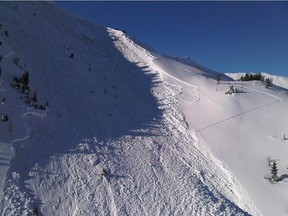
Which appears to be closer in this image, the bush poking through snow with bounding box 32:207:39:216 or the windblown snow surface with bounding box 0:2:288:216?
the bush poking through snow with bounding box 32:207:39:216

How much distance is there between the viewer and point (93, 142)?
379 inches

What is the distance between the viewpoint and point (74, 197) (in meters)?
7.78

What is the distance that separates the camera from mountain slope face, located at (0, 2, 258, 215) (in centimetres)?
788

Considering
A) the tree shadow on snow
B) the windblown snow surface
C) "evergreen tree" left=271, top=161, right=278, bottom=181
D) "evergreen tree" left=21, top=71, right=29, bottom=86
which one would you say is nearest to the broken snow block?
the windblown snow surface

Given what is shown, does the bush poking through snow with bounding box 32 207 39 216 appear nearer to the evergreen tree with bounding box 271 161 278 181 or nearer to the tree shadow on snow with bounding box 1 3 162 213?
the tree shadow on snow with bounding box 1 3 162 213

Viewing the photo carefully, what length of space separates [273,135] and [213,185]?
3474mm

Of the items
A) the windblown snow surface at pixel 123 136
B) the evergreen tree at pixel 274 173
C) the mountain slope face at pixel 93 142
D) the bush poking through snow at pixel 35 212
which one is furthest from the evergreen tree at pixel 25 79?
the evergreen tree at pixel 274 173

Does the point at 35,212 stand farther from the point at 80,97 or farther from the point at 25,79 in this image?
the point at 80,97

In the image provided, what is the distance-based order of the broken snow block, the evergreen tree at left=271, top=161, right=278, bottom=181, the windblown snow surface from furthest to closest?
the evergreen tree at left=271, top=161, right=278, bottom=181 → the broken snow block → the windblown snow surface

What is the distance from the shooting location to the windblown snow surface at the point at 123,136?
26.3 ft

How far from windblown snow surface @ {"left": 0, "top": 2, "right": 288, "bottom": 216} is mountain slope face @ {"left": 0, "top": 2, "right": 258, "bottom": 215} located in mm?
29

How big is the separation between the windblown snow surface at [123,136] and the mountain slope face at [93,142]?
0.10 feet

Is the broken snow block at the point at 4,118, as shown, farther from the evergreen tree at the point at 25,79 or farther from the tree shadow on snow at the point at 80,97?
the evergreen tree at the point at 25,79

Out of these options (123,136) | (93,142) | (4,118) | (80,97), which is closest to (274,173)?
(123,136)
